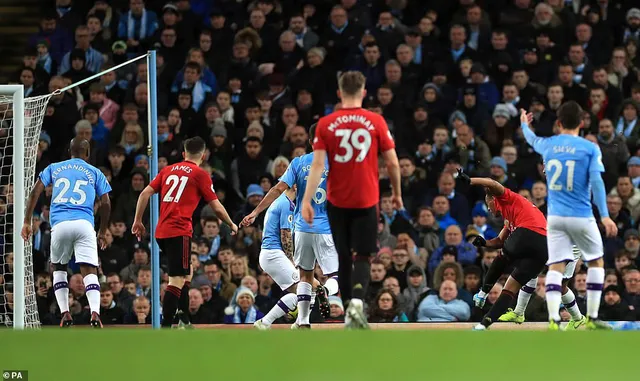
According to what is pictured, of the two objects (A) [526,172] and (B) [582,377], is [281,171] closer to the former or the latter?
(A) [526,172]

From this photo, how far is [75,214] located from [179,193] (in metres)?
1.54

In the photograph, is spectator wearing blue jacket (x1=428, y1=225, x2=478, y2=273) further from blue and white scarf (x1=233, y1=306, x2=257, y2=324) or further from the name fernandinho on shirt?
the name fernandinho on shirt

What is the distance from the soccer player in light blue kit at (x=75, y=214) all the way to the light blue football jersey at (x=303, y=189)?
2073 mm

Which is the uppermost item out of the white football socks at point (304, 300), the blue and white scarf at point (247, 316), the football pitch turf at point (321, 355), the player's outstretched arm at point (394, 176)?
the player's outstretched arm at point (394, 176)

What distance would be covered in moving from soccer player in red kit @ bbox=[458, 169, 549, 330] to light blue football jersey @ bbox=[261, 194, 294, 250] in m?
2.26

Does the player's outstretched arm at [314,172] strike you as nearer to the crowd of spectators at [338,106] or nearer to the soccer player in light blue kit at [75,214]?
the soccer player in light blue kit at [75,214]

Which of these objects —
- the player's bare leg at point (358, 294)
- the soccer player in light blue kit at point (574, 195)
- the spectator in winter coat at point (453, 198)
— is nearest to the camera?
the player's bare leg at point (358, 294)

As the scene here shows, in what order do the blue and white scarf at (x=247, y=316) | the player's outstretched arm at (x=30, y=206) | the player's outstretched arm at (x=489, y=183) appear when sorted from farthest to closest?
1. the blue and white scarf at (x=247, y=316)
2. the player's outstretched arm at (x=30, y=206)
3. the player's outstretched arm at (x=489, y=183)

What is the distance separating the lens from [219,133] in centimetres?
1830

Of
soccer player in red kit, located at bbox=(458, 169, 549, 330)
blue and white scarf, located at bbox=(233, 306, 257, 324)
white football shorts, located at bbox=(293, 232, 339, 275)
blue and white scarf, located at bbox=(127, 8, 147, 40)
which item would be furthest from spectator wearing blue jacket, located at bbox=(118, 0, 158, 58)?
soccer player in red kit, located at bbox=(458, 169, 549, 330)

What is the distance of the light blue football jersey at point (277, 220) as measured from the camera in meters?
14.0

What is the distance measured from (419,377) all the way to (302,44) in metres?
12.6

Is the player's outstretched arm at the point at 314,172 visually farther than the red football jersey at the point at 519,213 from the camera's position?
No

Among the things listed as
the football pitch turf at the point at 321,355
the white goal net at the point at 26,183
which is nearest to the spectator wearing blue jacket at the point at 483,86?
the white goal net at the point at 26,183
